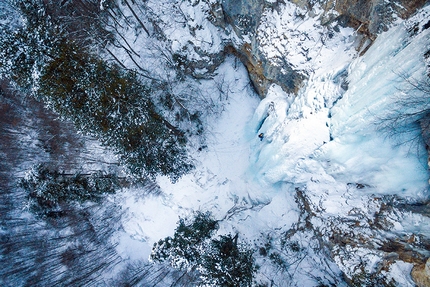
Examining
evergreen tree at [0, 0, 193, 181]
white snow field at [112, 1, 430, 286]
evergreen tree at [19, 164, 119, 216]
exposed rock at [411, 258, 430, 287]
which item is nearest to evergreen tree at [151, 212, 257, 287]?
white snow field at [112, 1, 430, 286]

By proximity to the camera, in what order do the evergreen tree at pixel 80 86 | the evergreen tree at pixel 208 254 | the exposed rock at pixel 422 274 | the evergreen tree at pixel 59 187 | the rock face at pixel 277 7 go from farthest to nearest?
the evergreen tree at pixel 59 187 → the evergreen tree at pixel 208 254 → the evergreen tree at pixel 80 86 → the exposed rock at pixel 422 274 → the rock face at pixel 277 7

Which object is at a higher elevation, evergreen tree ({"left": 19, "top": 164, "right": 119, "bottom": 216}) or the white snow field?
evergreen tree ({"left": 19, "top": 164, "right": 119, "bottom": 216})

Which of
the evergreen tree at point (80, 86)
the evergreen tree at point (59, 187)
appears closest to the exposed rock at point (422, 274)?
the evergreen tree at point (80, 86)

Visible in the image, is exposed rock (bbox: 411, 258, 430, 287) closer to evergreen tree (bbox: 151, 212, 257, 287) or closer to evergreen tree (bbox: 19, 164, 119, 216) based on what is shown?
evergreen tree (bbox: 151, 212, 257, 287)

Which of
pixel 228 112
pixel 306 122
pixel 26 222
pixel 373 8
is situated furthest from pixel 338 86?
pixel 26 222

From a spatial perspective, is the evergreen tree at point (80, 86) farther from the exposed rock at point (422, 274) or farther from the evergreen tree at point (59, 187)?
the exposed rock at point (422, 274)
